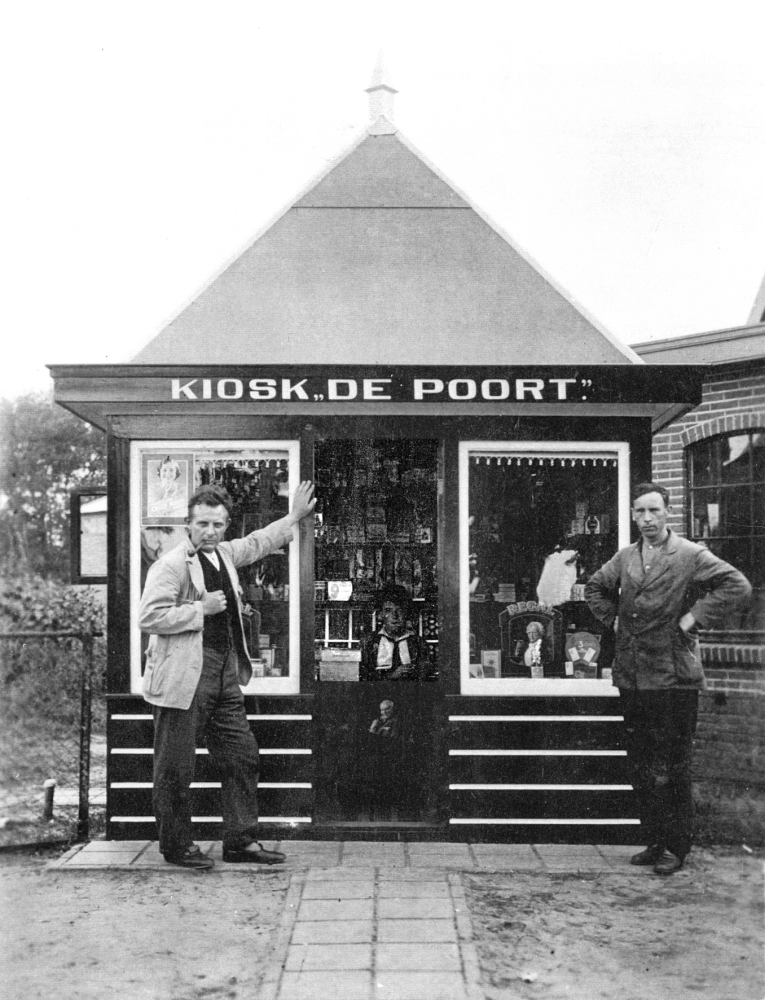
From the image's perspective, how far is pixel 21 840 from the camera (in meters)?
6.26

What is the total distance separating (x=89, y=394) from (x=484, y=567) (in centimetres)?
284

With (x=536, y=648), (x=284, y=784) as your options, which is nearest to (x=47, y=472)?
(x=284, y=784)

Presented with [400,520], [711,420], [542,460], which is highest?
[711,420]

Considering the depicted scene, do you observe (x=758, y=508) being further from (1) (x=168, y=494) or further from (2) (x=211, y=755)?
(2) (x=211, y=755)

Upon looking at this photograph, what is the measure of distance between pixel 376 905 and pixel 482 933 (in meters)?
0.60

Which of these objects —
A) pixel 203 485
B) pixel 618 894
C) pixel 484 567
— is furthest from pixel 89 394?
pixel 618 894

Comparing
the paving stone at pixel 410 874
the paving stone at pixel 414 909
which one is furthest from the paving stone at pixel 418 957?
the paving stone at pixel 410 874

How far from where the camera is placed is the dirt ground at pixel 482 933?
13.6 ft

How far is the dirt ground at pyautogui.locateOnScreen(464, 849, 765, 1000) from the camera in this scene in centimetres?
417

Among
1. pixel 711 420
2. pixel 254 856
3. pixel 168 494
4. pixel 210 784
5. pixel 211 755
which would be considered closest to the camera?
pixel 254 856

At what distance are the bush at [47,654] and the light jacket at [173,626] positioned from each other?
4.87m

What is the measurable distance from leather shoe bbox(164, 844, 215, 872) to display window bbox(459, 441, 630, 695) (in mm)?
2027

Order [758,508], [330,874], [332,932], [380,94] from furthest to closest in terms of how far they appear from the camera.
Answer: [758,508] → [380,94] → [330,874] → [332,932]

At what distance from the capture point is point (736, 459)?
9.23m
